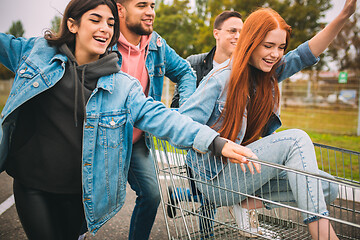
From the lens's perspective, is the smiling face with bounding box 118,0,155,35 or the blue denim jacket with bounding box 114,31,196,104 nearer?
the smiling face with bounding box 118,0,155,35

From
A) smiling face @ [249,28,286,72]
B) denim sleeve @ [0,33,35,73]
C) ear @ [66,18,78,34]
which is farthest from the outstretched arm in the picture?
denim sleeve @ [0,33,35,73]

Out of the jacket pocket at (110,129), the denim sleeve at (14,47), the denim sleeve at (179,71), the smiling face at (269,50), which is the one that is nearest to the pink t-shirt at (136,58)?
the denim sleeve at (179,71)

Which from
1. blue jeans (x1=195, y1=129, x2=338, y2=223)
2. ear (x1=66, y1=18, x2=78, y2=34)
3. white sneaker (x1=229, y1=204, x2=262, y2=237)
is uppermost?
ear (x1=66, y1=18, x2=78, y2=34)

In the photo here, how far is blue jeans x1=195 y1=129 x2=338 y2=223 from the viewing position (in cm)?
184

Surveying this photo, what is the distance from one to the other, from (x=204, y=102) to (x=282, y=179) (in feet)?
2.31

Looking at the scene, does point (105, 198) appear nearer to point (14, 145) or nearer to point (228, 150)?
point (14, 145)

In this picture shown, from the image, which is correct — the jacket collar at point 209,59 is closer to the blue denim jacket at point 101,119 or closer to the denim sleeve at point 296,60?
the denim sleeve at point 296,60

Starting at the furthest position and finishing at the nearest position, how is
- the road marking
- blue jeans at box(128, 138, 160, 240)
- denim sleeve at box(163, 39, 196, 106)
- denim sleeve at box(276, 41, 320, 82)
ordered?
the road marking
denim sleeve at box(163, 39, 196, 106)
denim sleeve at box(276, 41, 320, 82)
blue jeans at box(128, 138, 160, 240)

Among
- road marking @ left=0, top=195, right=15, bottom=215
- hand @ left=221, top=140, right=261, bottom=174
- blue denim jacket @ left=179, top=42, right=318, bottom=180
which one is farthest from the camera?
road marking @ left=0, top=195, right=15, bottom=215

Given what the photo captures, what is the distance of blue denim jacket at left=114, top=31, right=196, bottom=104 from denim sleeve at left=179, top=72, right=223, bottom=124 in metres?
0.65

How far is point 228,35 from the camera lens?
3.98 metres

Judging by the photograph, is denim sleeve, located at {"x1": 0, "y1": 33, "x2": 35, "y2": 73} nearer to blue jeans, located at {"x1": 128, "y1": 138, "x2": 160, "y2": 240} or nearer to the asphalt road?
blue jeans, located at {"x1": 128, "y1": 138, "x2": 160, "y2": 240}

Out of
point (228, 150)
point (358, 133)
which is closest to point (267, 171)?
point (228, 150)

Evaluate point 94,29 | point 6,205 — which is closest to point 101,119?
point 94,29
